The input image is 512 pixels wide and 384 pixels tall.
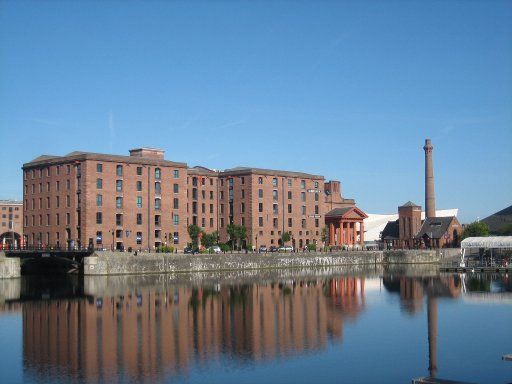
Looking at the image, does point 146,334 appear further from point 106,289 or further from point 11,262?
point 11,262

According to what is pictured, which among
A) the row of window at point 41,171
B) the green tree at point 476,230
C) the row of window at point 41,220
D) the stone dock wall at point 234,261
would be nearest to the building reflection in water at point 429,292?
the stone dock wall at point 234,261

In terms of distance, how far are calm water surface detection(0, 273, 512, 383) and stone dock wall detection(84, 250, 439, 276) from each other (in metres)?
12.6

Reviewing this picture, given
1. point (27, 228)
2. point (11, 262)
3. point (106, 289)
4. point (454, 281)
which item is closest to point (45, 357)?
point (106, 289)

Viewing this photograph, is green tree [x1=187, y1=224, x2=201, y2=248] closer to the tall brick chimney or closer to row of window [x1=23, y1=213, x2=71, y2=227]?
row of window [x1=23, y1=213, x2=71, y2=227]

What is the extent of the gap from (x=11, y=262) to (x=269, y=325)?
173 feet

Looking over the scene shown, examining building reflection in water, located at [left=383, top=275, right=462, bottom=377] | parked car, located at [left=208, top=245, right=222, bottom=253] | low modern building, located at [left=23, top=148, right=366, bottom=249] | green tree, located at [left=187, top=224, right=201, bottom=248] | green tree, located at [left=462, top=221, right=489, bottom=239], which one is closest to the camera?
building reflection in water, located at [left=383, top=275, right=462, bottom=377]

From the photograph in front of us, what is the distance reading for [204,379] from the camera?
111 feet

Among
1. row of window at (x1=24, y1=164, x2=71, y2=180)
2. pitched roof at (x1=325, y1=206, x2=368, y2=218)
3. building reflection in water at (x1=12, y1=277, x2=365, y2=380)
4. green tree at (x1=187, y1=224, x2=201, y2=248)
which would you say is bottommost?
building reflection in water at (x1=12, y1=277, x2=365, y2=380)

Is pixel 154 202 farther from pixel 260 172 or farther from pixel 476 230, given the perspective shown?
pixel 476 230

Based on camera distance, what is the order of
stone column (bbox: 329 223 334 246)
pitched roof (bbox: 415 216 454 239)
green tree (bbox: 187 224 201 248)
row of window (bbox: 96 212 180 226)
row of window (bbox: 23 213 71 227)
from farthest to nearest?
stone column (bbox: 329 223 334 246)
pitched roof (bbox: 415 216 454 239)
green tree (bbox: 187 224 201 248)
row of window (bbox: 23 213 71 227)
row of window (bbox: 96 212 180 226)

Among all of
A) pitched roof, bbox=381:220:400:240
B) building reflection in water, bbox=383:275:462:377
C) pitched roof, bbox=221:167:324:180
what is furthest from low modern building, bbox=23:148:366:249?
building reflection in water, bbox=383:275:462:377

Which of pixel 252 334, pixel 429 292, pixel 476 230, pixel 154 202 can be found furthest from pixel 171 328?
pixel 476 230

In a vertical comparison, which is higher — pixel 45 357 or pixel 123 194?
pixel 123 194

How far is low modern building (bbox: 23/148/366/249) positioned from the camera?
347 feet
